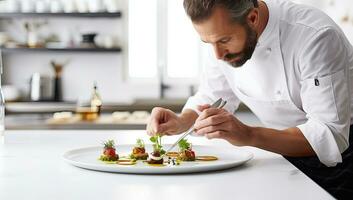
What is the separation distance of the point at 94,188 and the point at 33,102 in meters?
4.26

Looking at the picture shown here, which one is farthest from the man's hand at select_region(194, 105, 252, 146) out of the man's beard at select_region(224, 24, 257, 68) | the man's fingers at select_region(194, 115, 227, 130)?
the man's beard at select_region(224, 24, 257, 68)

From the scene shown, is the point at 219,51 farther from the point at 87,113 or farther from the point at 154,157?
the point at 87,113

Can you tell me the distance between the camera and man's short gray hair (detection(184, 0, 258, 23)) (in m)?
1.93

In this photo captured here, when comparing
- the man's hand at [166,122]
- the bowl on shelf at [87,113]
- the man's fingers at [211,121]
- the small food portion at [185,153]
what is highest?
the man's fingers at [211,121]

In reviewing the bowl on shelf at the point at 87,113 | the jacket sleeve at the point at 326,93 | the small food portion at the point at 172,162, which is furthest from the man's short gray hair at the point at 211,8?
the bowl on shelf at the point at 87,113

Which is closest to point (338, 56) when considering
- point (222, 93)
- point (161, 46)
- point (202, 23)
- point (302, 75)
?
point (302, 75)

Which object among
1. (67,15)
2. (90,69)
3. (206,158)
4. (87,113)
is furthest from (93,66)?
(206,158)

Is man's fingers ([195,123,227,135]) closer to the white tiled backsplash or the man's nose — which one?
the man's nose

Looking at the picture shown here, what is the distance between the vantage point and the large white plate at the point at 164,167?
4.97ft

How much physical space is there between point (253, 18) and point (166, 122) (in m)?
0.47

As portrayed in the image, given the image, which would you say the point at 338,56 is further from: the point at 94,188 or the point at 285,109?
the point at 94,188

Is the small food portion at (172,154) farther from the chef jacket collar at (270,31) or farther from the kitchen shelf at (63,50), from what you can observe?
the kitchen shelf at (63,50)

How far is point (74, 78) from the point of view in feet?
19.0

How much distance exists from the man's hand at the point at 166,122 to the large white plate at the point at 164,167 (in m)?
0.09
